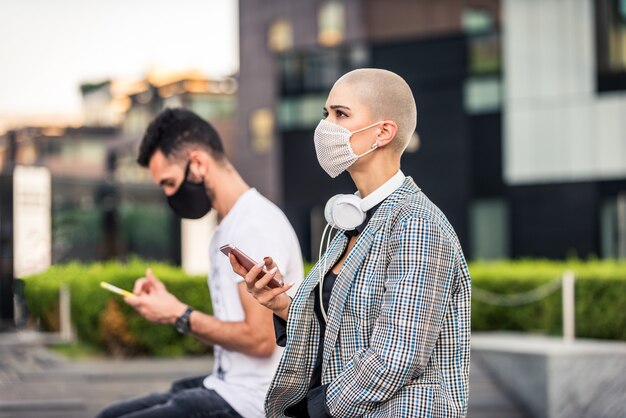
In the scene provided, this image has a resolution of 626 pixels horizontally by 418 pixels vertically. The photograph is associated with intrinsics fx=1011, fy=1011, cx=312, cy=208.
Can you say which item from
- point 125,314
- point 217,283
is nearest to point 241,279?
point 217,283

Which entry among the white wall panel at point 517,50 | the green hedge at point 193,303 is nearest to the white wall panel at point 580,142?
the white wall panel at point 517,50

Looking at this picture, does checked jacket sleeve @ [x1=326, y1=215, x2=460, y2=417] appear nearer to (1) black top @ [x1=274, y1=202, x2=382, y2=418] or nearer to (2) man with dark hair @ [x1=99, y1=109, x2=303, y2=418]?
(1) black top @ [x1=274, y1=202, x2=382, y2=418]

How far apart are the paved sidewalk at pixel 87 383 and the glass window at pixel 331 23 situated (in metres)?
Result: 25.3

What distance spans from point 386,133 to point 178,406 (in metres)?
1.44

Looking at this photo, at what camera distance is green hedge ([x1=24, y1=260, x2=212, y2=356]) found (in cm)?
1211

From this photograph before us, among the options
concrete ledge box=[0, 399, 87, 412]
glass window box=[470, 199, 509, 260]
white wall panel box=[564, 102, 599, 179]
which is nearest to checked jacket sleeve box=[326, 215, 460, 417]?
concrete ledge box=[0, 399, 87, 412]

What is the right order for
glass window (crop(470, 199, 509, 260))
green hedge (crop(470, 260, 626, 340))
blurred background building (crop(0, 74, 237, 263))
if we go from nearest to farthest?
green hedge (crop(470, 260, 626, 340)) → blurred background building (crop(0, 74, 237, 263)) → glass window (crop(470, 199, 509, 260))

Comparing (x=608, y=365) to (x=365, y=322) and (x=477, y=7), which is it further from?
(x=477, y=7)

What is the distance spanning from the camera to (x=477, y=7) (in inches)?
1235

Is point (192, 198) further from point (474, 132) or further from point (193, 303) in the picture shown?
point (474, 132)

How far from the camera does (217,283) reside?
3684 millimetres

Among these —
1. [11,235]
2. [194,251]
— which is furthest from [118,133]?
[11,235]

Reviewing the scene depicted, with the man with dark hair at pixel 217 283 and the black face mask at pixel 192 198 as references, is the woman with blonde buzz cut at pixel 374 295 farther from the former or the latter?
the black face mask at pixel 192 198

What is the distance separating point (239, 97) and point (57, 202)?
21185 mm
